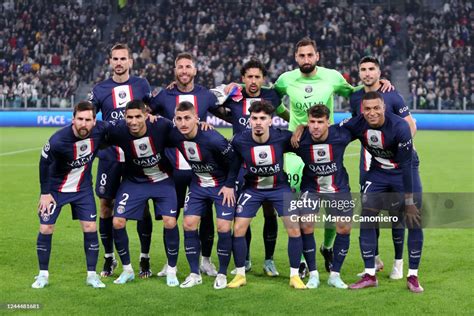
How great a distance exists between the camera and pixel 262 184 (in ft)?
25.2

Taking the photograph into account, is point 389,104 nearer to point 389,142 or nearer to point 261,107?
point 389,142

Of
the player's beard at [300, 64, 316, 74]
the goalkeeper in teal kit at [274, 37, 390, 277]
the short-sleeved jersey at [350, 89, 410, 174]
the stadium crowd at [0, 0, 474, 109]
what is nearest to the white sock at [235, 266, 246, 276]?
the goalkeeper in teal kit at [274, 37, 390, 277]

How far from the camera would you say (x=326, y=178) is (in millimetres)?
7680

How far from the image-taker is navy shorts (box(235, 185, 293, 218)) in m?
7.61

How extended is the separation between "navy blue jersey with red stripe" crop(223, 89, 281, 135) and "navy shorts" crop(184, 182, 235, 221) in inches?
37.9

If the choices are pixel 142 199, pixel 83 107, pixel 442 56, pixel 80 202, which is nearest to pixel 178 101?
pixel 142 199

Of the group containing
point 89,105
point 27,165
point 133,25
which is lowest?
point 27,165

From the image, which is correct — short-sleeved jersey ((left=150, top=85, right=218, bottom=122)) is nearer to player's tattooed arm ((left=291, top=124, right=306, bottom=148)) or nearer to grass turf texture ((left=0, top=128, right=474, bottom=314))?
player's tattooed arm ((left=291, top=124, right=306, bottom=148))

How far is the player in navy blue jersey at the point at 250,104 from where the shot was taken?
8.15 meters

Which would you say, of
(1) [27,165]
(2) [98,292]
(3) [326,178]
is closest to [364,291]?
(3) [326,178]

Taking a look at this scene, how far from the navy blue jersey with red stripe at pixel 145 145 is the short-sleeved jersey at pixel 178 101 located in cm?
63

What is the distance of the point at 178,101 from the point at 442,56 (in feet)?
83.7

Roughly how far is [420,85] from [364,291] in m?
24.1

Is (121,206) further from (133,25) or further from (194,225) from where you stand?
(133,25)
